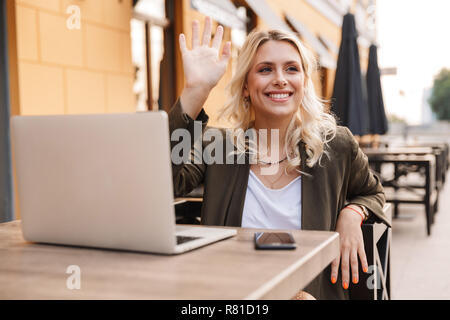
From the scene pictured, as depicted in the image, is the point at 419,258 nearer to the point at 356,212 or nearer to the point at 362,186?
the point at 362,186

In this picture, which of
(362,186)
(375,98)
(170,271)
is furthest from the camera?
(375,98)

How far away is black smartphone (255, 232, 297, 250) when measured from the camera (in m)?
0.93

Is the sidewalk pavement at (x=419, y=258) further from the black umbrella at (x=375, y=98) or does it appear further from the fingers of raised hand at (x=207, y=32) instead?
the fingers of raised hand at (x=207, y=32)

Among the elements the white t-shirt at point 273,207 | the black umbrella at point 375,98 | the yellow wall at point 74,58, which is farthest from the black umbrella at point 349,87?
the white t-shirt at point 273,207

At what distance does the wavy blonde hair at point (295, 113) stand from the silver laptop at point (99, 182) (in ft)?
2.05

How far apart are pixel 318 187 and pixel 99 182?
0.78 metres

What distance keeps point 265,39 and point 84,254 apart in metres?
1.08

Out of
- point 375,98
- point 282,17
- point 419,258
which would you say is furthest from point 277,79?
point 282,17

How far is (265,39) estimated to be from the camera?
1.72m

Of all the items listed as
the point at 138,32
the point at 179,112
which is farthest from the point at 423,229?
the point at 179,112

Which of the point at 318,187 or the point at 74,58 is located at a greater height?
the point at 74,58

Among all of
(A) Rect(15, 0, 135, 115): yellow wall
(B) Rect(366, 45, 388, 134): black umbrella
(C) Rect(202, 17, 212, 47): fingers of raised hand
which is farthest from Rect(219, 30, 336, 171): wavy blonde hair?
(B) Rect(366, 45, 388, 134): black umbrella

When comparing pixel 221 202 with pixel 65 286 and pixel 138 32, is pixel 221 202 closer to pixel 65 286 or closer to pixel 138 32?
pixel 65 286

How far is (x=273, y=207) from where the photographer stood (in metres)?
1.53
